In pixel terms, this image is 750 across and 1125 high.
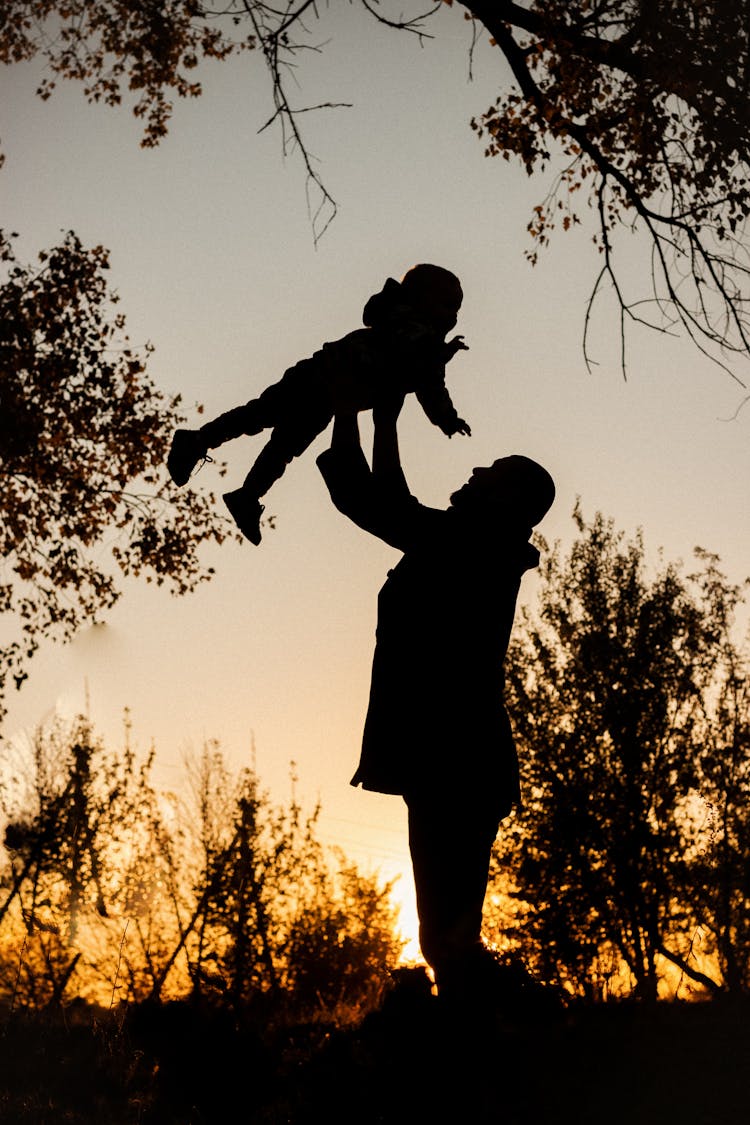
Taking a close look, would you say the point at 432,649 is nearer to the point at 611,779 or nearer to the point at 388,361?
the point at 388,361

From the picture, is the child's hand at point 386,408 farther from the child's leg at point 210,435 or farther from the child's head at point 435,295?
the child's leg at point 210,435

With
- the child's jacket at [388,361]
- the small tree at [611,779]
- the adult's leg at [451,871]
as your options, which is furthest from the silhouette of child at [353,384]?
the small tree at [611,779]

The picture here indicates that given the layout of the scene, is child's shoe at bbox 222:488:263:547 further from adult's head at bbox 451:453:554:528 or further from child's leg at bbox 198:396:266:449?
adult's head at bbox 451:453:554:528

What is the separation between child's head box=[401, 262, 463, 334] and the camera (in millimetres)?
3547

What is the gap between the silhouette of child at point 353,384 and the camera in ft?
10.3

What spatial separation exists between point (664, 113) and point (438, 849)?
9.60 meters

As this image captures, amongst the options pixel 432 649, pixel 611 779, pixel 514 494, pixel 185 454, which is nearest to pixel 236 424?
pixel 185 454

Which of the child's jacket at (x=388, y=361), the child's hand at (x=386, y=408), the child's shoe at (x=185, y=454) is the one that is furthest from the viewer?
the child's shoe at (x=185, y=454)

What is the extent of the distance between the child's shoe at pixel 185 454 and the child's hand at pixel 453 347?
1.06 meters

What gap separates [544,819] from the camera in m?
23.5

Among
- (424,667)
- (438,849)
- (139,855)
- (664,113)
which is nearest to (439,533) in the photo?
(424,667)

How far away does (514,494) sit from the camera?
3.18 m

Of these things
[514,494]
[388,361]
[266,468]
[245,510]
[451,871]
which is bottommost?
[451,871]

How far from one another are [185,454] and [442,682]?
1578 mm
